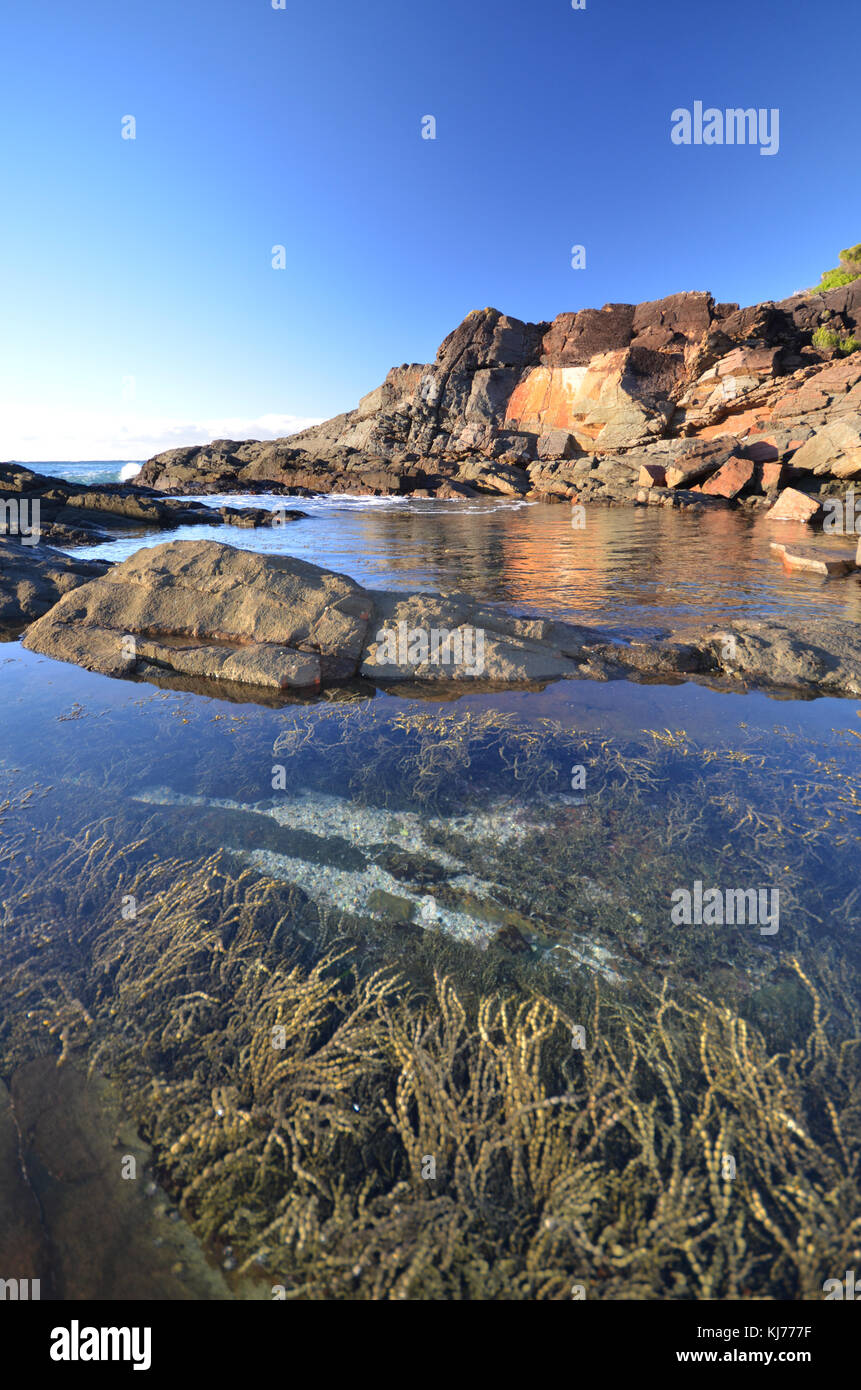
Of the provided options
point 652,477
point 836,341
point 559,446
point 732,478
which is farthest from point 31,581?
point 836,341

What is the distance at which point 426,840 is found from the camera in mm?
3602

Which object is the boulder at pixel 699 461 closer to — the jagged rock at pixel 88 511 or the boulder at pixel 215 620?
the jagged rock at pixel 88 511

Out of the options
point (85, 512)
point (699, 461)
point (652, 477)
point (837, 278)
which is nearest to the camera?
point (85, 512)

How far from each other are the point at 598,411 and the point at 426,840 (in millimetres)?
53353

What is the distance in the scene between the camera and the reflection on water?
31.5 feet

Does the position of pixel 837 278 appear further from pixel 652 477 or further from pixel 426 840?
pixel 426 840

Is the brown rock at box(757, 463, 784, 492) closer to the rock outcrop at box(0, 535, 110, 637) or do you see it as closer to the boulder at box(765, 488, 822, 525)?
the boulder at box(765, 488, 822, 525)

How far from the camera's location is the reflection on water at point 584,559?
961 cm

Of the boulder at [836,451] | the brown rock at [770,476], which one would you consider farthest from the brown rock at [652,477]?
the boulder at [836,451]

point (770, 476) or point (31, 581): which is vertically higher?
point (770, 476)

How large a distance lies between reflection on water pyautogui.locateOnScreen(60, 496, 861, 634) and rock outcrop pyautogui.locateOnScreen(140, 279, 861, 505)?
1076 cm

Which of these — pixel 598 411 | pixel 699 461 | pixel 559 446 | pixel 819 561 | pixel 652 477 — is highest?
pixel 598 411

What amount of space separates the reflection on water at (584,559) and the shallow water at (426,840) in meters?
4.01
